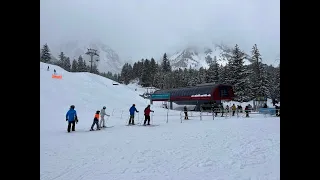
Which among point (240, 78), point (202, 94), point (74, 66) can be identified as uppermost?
point (74, 66)

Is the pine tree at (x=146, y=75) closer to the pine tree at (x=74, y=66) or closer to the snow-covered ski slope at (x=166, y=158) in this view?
the pine tree at (x=74, y=66)

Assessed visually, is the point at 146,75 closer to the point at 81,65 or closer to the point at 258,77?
the point at 81,65

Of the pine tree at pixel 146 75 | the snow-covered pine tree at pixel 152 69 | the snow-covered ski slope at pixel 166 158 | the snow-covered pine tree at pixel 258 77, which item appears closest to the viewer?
the snow-covered ski slope at pixel 166 158

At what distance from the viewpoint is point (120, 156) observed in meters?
9.67

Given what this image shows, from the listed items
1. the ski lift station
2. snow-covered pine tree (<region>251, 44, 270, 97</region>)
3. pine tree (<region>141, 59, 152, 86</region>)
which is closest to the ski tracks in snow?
the ski lift station

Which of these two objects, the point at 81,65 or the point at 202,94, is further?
the point at 81,65

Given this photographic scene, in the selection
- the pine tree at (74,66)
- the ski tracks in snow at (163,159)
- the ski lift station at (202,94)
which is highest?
the pine tree at (74,66)

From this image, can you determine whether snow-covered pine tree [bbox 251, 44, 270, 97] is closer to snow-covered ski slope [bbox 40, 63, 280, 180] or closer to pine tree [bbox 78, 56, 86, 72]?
snow-covered ski slope [bbox 40, 63, 280, 180]

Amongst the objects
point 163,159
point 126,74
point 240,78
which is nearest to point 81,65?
point 126,74

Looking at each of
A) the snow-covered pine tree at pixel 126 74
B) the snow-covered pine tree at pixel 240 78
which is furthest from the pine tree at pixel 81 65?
the snow-covered pine tree at pixel 240 78

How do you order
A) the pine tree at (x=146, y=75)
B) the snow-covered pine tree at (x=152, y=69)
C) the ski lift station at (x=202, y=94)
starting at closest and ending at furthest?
1. the ski lift station at (x=202, y=94)
2. the snow-covered pine tree at (x=152, y=69)
3. the pine tree at (x=146, y=75)
